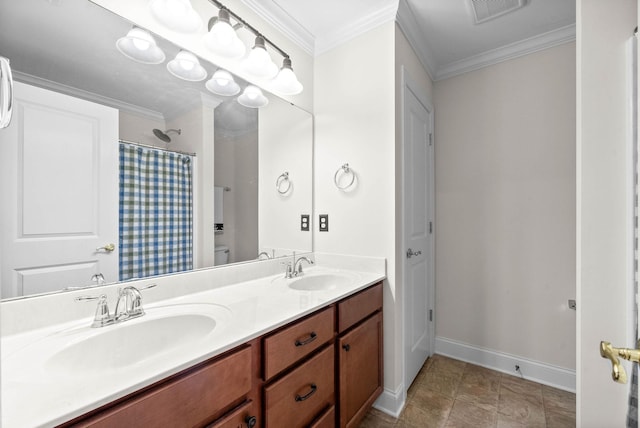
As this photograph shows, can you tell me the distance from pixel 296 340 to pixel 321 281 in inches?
26.9

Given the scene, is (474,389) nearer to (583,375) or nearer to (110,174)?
(583,375)

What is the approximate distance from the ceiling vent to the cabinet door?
1.93 m

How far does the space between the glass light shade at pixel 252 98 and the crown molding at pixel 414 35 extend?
3.07 feet

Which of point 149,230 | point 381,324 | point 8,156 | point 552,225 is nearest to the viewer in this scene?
point 8,156

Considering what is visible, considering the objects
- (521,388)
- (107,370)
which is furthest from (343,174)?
(521,388)

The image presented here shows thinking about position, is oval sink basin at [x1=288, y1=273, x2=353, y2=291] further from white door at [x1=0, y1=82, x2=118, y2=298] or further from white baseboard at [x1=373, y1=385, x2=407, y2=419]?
white door at [x1=0, y1=82, x2=118, y2=298]

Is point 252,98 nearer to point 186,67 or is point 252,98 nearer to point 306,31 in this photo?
point 186,67

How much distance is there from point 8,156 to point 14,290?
→ 0.41 m

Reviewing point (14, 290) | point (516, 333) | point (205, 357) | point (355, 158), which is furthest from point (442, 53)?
point (14, 290)

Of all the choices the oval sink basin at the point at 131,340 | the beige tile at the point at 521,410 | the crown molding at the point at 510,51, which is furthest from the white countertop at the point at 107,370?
the crown molding at the point at 510,51

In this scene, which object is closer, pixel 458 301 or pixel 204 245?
pixel 204 245

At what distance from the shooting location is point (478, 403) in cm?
174

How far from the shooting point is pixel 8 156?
84 cm

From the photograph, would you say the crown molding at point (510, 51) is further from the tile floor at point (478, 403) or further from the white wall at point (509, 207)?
the tile floor at point (478, 403)
